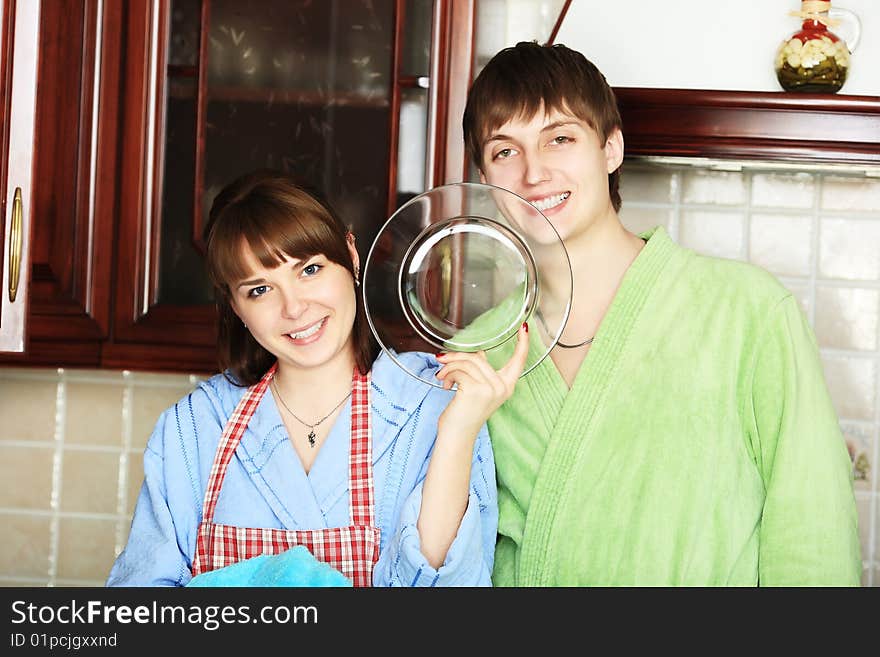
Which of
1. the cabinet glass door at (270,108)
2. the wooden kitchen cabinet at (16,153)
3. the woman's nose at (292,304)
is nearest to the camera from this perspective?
the woman's nose at (292,304)

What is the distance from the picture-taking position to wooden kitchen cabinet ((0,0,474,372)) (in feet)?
5.41

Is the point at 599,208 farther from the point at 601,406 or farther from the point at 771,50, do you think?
the point at 771,50

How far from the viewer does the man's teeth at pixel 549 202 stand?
1334mm

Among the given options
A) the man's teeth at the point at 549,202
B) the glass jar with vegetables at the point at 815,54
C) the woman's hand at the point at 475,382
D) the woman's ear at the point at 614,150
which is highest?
the glass jar with vegetables at the point at 815,54

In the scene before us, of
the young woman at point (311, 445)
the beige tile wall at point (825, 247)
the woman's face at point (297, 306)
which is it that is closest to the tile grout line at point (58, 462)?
the young woman at point (311, 445)

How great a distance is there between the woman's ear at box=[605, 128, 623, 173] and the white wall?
21 cm

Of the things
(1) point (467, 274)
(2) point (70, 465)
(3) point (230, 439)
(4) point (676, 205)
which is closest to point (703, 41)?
(4) point (676, 205)

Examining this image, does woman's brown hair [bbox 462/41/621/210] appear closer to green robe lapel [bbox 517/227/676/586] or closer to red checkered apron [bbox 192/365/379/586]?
green robe lapel [bbox 517/227/676/586]

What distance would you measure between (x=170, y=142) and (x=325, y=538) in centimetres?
76

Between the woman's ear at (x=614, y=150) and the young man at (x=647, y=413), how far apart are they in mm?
19

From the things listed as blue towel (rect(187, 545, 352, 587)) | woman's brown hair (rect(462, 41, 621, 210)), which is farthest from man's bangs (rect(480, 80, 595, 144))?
blue towel (rect(187, 545, 352, 587))

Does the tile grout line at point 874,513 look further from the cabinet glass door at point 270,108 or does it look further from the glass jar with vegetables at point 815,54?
the cabinet glass door at point 270,108

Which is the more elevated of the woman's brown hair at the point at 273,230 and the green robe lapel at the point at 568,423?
the woman's brown hair at the point at 273,230

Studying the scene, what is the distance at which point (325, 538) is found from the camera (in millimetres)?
1320
